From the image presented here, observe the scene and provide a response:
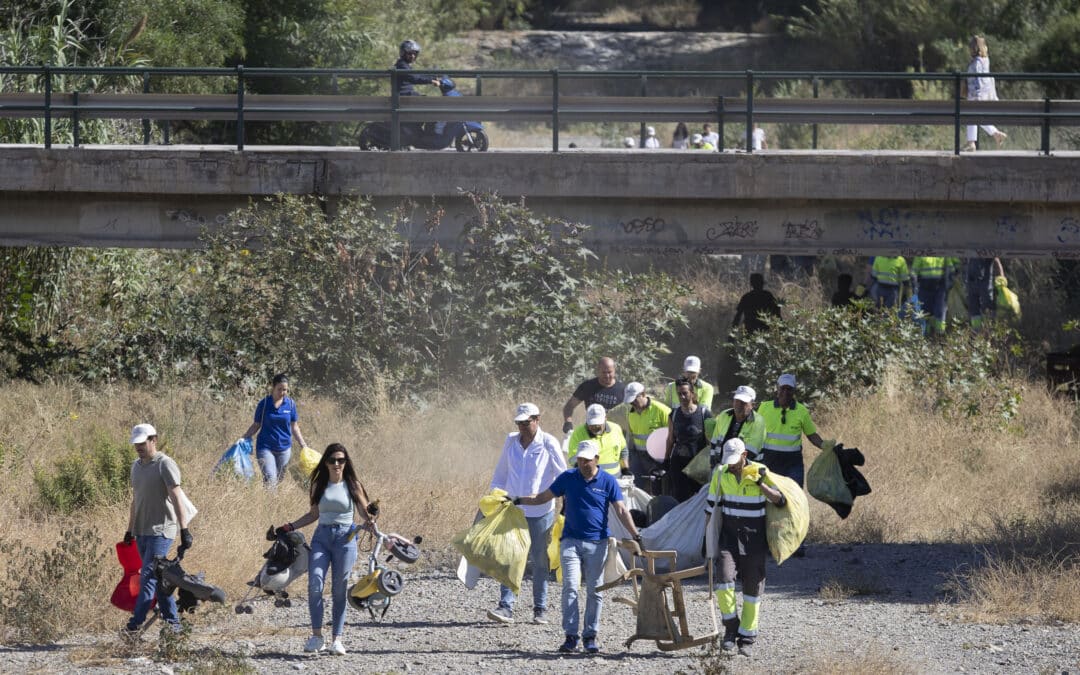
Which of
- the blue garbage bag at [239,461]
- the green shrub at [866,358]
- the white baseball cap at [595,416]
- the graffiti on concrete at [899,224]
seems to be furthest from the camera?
the green shrub at [866,358]

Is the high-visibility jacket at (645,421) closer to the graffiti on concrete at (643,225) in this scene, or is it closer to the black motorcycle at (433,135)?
the graffiti on concrete at (643,225)

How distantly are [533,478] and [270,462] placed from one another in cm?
458

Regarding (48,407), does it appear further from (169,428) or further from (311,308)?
(311,308)

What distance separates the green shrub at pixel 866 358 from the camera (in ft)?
60.2

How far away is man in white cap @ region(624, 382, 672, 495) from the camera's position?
13.4m

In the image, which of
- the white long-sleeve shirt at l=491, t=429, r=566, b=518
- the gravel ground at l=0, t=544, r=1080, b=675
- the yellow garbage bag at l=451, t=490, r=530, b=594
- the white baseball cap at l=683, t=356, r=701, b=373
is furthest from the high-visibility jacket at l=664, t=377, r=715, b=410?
the yellow garbage bag at l=451, t=490, r=530, b=594

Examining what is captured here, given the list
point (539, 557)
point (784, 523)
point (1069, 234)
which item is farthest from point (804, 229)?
point (784, 523)

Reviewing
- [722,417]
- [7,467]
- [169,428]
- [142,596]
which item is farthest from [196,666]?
[169,428]

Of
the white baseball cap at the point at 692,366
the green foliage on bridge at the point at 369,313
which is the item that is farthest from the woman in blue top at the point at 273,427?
the white baseball cap at the point at 692,366

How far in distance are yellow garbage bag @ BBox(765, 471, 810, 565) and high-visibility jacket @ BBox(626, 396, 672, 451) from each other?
117 inches

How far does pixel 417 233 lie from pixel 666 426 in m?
6.12

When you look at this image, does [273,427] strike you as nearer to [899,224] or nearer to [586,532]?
[586,532]

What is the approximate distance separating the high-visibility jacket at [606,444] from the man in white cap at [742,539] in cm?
146

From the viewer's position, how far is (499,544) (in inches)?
428
